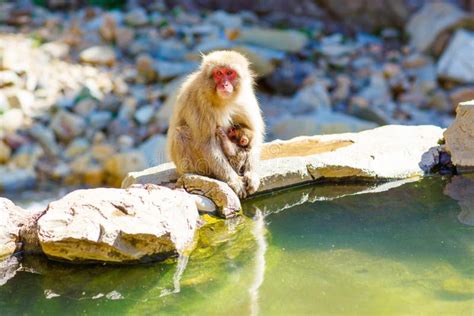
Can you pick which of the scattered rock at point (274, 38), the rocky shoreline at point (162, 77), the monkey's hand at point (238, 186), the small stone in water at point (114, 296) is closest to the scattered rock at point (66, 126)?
the rocky shoreline at point (162, 77)

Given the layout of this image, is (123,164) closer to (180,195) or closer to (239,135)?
(239,135)

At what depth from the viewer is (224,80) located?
427 cm

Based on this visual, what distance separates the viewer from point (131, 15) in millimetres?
12125


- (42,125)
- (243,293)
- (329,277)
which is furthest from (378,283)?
(42,125)

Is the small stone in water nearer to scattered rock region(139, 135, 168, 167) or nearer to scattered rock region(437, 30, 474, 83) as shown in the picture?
scattered rock region(139, 135, 168, 167)

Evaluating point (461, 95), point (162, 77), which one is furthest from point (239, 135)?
point (461, 95)

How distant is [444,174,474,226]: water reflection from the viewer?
12.4ft

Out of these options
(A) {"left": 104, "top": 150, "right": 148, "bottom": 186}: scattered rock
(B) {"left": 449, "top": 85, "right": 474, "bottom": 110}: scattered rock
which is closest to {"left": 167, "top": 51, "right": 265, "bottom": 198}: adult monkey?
(A) {"left": 104, "top": 150, "right": 148, "bottom": 186}: scattered rock

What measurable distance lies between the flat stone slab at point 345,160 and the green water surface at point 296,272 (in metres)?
0.36

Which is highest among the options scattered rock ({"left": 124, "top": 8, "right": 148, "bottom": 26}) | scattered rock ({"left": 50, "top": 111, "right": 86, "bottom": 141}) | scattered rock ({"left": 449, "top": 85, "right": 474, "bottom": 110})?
scattered rock ({"left": 124, "top": 8, "right": 148, "bottom": 26})

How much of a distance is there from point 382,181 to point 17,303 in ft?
7.43

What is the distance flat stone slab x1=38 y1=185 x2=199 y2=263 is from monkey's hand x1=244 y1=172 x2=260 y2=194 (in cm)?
82

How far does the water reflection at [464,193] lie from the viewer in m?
3.78

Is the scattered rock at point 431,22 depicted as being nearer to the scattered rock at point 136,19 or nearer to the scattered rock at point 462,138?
the scattered rock at point 136,19
